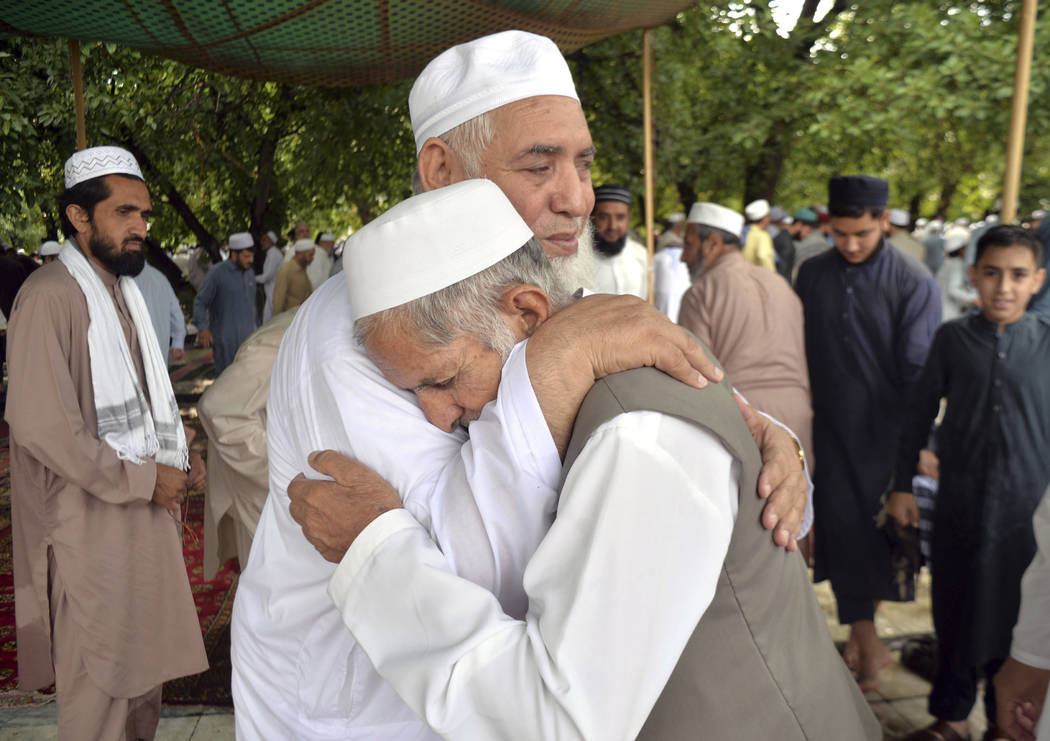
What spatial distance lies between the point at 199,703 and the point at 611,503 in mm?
3366

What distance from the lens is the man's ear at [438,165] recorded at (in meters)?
1.85

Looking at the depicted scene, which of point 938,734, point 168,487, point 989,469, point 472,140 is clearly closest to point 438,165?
point 472,140

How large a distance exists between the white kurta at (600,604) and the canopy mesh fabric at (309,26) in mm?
2293

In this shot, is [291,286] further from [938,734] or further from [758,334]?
[938,734]

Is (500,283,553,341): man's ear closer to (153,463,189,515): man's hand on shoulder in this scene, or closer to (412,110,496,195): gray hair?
(412,110,496,195): gray hair

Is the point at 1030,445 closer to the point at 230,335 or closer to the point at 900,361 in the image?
the point at 900,361

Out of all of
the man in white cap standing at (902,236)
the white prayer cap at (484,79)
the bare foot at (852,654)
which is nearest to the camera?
the white prayer cap at (484,79)

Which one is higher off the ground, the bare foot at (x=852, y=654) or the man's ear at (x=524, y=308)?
the man's ear at (x=524, y=308)

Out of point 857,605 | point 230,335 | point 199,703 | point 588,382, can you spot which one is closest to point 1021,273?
point 857,605

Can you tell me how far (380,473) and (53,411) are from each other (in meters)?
1.94

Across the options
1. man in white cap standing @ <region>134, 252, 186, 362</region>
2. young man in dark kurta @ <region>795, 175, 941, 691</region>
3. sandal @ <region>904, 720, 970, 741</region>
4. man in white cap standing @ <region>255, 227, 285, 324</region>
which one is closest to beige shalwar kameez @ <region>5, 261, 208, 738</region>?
man in white cap standing @ <region>134, 252, 186, 362</region>

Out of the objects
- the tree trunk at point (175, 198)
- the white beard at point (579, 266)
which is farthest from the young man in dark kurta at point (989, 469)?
the tree trunk at point (175, 198)

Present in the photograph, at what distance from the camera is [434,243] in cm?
130

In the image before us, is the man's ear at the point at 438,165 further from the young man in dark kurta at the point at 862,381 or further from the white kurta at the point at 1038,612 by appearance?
the young man in dark kurta at the point at 862,381
